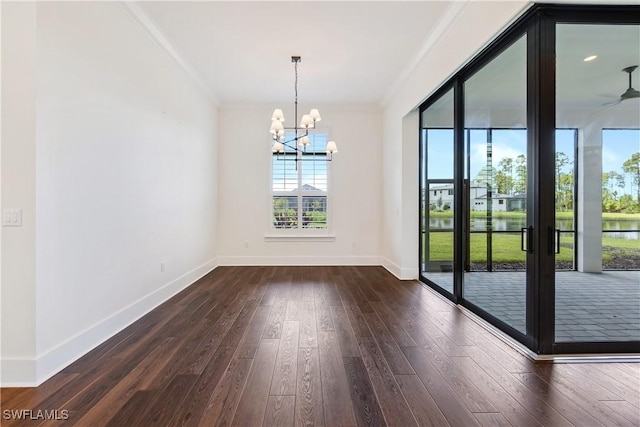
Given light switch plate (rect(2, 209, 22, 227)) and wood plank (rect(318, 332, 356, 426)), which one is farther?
light switch plate (rect(2, 209, 22, 227))

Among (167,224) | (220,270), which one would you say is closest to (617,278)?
(167,224)

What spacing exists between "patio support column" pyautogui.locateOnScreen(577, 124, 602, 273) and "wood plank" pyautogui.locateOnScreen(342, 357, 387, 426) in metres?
1.92

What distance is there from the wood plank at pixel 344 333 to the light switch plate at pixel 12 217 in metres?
2.44

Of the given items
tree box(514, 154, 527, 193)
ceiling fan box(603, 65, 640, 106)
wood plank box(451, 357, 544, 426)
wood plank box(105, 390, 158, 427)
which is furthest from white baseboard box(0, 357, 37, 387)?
ceiling fan box(603, 65, 640, 106)

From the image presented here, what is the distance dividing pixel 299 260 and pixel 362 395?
4.53m

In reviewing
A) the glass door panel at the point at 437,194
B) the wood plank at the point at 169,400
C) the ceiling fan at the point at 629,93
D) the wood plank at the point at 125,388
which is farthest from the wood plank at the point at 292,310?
the ceiling fan at the point at 629,93

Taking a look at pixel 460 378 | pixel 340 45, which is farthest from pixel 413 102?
pixel 460 378

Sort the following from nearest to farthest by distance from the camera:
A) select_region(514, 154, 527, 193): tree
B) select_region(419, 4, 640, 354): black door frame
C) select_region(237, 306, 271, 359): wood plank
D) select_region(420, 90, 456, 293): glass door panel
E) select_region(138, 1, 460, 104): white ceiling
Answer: select_region(419, 4, 640, 354): black door frame, select_region(237, 306, 271, 359): wood plank, select_region(514, 154, 527, 193): tree, select_region(138, 1, 460, 104): white ceiling, select_region(420, 90, 456, 293): glass door panel

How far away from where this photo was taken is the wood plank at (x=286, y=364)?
2021 millimetres

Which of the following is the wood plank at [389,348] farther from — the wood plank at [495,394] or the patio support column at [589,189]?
the patio support column at [589,189]

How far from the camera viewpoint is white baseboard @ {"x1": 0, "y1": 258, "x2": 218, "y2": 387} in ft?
6.79

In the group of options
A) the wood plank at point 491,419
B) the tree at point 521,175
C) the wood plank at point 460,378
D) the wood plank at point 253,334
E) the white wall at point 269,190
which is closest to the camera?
the wood plank at point 491,419

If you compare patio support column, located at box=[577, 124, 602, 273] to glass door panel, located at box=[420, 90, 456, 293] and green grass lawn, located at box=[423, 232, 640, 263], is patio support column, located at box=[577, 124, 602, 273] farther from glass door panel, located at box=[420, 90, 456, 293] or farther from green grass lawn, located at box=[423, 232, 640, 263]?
glass door panel, located at box=[420, 90, 456, 293]

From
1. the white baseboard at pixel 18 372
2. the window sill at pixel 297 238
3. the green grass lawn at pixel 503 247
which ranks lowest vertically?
the white baseboard at pixel 18 372
